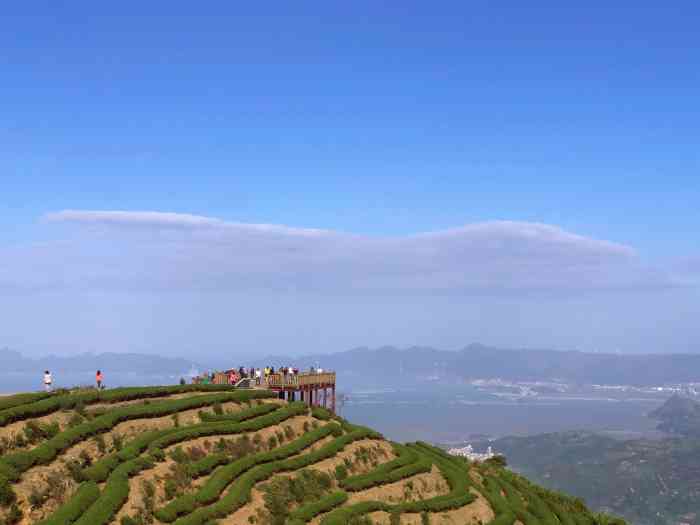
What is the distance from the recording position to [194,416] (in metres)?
49.1

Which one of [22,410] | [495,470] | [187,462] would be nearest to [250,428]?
[187,462]

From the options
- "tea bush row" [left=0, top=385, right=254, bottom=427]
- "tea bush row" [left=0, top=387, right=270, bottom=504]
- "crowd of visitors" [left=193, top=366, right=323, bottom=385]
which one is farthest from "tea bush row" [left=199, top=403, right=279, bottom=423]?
"crowd of visitors" [left=193, top=366, right=323, bottom=385]

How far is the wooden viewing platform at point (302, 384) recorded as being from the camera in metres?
63.3

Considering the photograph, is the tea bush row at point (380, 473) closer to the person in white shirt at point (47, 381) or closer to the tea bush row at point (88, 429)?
the tea bush row at point (88, 429)

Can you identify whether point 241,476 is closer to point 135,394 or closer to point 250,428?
point 250,428

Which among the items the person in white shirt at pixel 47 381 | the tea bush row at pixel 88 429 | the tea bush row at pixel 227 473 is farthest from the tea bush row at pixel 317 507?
the person in white shirt at pixel 47 381

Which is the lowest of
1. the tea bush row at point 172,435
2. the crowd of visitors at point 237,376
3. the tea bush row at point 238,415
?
the tea bush row at point 172,435

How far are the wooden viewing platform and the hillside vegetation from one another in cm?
561

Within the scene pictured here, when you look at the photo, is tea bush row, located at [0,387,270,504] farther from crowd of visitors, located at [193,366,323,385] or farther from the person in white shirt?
crowd of visitors, located at [193,366,323,385]

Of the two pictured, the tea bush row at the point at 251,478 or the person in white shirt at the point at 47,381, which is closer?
the tea bush row at the point at 251,478

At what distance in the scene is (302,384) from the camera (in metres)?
64.7

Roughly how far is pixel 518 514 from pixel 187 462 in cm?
2472

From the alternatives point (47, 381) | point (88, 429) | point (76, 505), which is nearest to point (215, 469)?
point (88, 429)

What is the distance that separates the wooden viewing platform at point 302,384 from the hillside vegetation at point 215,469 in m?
5.61
